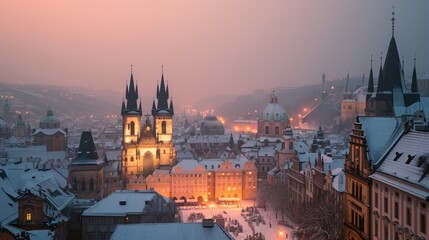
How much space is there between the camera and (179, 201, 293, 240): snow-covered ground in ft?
211

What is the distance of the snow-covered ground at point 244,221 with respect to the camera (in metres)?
64.4

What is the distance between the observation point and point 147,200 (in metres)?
56.2

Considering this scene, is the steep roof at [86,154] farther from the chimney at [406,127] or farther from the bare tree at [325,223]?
the chimney at [406,127]

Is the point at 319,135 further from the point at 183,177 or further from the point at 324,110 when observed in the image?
the point at 324,110

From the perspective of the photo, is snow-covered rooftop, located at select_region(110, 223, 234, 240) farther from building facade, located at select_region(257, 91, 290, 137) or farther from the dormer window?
building facade, located at select_region(257, 91, 290, 137)

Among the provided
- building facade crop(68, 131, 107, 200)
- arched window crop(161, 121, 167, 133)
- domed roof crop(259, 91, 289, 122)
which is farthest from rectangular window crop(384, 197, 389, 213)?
domed roof crop(259, 91, 289, 122)

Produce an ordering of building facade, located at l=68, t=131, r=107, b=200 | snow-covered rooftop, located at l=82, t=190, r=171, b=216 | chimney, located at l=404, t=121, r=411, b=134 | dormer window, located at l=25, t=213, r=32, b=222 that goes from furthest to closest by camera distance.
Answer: building facade, located at l=68, t=131, r=107, b=200, snow-covered rooftop, located at l=82, t=190, r=171, b=216, dormer window, located at l=25, t=213, r=32, b=222, chimney, located at l=404, t=121, r=411, b=134

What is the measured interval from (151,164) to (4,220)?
5356 centimetres

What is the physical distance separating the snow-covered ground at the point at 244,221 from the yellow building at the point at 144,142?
16.2 meters

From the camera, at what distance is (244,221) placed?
73.4m

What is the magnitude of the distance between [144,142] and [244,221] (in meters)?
31.7

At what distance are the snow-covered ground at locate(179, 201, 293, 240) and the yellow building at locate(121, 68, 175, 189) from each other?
16.2m

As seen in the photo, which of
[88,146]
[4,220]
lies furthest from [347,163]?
[88,146]

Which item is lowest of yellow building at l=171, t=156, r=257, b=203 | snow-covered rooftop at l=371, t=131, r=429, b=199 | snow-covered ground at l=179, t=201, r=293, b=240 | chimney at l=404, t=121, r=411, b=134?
snow-covered ground at l=179, t=201, r=293, b=240
